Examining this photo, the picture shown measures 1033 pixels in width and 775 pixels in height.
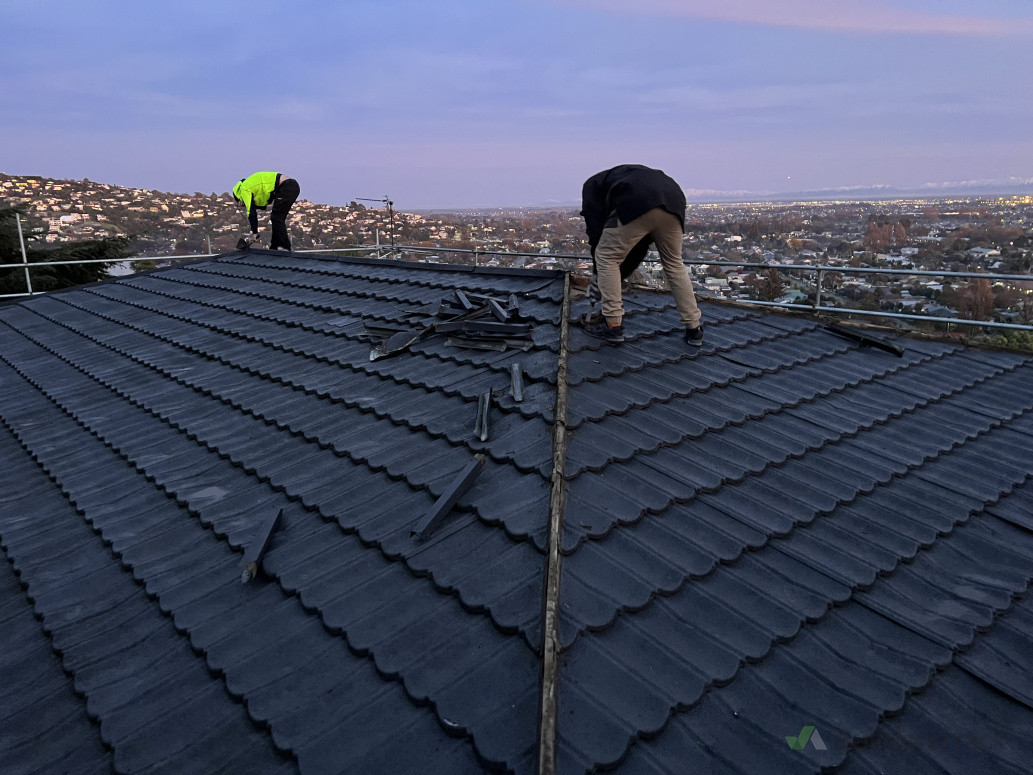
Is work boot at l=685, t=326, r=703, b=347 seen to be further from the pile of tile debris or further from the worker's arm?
the pile of tile debris

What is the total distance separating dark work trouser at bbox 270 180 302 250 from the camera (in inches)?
453

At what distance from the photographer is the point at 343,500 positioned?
3264 mm

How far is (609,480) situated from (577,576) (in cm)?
76

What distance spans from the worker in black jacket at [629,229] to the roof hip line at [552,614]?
1.69 meters

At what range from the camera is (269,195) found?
11.6 m

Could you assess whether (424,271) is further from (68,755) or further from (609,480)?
(68,755)

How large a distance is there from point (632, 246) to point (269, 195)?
8.48 meters

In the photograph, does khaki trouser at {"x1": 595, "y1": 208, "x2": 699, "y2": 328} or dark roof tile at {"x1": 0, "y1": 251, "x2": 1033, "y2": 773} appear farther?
khaki trouser at {"x1": 595, "y1": 208, "x2": 699, "y2": 328}

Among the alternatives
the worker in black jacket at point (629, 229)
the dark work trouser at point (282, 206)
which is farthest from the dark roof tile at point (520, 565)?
the dark work trouser at point (282, 206)

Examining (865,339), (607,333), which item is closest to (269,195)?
(607,333)

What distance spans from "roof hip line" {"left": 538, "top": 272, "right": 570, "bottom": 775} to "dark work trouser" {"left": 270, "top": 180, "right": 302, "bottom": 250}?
958cm

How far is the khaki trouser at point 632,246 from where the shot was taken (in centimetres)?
512

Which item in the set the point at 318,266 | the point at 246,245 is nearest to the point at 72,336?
the point at 318,266

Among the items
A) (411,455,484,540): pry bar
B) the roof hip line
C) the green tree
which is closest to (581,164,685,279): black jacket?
the roof hip line
